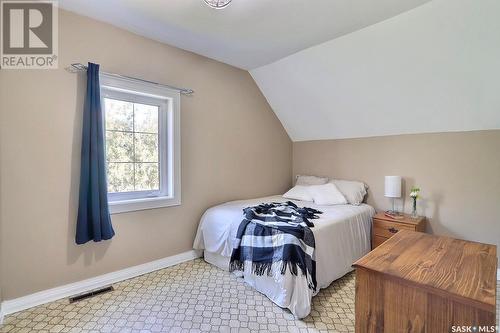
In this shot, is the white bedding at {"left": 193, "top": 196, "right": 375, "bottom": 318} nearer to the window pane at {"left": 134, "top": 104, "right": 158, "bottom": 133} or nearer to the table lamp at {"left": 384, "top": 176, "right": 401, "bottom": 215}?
the table lamp at {"left": 384, "top": 176, "right": 401, "bottom": 215}

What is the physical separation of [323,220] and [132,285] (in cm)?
191

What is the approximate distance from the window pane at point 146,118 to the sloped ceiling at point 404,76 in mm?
1582

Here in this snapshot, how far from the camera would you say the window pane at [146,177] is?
265cm

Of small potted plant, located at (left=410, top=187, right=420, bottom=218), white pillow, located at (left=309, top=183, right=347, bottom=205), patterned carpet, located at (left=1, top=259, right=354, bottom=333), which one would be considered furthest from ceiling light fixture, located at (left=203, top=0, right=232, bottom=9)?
small potted plant, located at (left=410, top=187, right=420, bottom=218)

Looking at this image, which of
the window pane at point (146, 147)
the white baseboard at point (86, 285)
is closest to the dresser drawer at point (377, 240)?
the white baseboard at point (86, 285)

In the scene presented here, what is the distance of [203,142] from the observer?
10.0 ft

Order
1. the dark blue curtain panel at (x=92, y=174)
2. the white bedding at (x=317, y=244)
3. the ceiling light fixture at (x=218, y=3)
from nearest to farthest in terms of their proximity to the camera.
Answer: the ceiling light fixture at (x=218, y=3)
the white bedding at (x=317, y=244)
the dark blue curtain panel at (x=92, y=174)

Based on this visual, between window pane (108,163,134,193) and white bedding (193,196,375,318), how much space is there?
2.98ft

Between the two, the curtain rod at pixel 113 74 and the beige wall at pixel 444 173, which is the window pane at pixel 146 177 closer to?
the curtain rod at pixel 113 74

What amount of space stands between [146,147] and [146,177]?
0.33m

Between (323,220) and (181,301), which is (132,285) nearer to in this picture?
(181,301)

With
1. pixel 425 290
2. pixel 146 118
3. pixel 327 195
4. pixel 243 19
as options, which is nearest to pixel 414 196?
pixel 327 195

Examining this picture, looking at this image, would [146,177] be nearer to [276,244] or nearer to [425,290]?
Result: [276,244]

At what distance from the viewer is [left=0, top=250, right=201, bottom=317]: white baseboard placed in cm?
194
